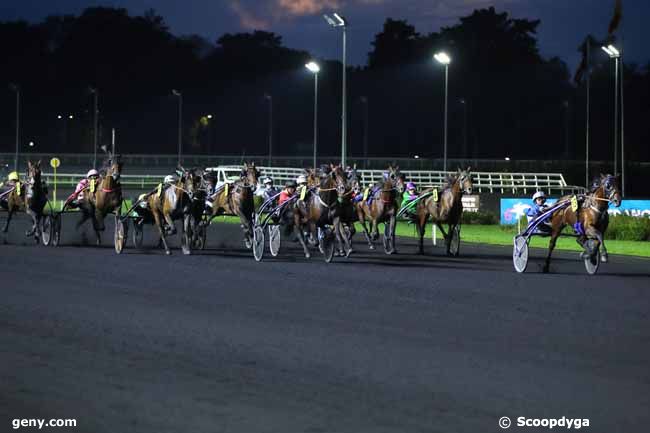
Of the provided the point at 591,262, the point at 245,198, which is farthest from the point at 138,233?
the point at 591,262

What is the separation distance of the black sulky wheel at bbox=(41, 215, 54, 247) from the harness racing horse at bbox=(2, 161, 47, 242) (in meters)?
0.27

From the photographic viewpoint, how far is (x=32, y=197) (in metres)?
25.0

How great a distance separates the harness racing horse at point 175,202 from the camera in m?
22.1

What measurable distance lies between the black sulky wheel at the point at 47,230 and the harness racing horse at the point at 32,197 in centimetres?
27

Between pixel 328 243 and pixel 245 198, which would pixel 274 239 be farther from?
pixel 328 243

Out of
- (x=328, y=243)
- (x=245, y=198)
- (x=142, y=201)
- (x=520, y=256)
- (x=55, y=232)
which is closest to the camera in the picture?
(x=520, y=256)

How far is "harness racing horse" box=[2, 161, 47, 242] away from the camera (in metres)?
25.1

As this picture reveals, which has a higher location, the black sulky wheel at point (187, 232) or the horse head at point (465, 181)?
the horse head at point (465, 181)

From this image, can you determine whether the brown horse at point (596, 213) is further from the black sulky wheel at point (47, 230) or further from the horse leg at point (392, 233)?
the black sulky wheel at point (47, 230)

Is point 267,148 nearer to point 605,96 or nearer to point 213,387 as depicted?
point 605,96

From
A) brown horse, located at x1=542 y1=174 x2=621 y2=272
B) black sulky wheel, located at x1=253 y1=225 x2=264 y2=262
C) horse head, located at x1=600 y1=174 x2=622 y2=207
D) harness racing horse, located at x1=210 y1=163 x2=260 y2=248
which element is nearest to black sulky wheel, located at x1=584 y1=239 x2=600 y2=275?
brown horse, located at x1=542 y1=174 x2=621 y2=272

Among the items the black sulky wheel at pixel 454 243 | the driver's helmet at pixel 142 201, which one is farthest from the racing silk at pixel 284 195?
the black sulky wheel at pixel 454 243

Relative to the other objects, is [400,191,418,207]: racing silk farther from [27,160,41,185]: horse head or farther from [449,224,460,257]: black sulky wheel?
[27,160,41,185]: horse head

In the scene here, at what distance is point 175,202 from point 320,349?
1232 centimetres
